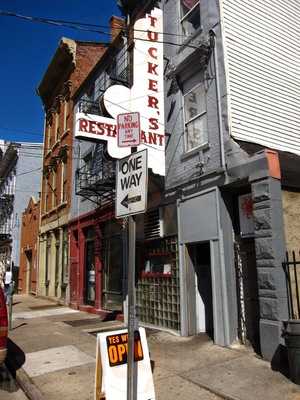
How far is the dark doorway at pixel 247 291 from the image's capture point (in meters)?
7.66

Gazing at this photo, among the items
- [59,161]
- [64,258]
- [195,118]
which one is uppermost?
[59,161]

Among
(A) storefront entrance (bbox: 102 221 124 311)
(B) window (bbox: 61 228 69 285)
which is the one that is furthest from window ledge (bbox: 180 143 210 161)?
(B) window (bbox: 61 228 69 285)

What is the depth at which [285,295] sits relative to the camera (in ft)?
21.6

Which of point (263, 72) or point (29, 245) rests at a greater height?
point (263, 72)

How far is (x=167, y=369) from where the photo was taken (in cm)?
648

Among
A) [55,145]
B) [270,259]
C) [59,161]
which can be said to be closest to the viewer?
[270,259]

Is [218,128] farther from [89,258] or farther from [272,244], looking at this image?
[89,258]

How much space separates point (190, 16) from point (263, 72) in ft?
8.50

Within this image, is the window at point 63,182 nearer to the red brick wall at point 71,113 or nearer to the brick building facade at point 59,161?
the brick building facade at point 59,161

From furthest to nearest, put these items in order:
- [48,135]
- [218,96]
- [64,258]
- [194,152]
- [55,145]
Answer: [48,135] < [55,145] < [64,258] < [194,152] < [218,96]

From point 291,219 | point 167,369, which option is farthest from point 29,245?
point 291,219

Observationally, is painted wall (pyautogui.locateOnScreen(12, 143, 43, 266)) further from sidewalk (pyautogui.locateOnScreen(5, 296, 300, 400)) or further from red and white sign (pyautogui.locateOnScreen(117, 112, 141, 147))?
red and white sign (pyautogui.locateOnScreen(117, 112, 141, 147))

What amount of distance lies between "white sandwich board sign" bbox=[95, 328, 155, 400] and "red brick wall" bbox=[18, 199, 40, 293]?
18634 millimetres

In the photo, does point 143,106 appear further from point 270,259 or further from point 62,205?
point 62,205
